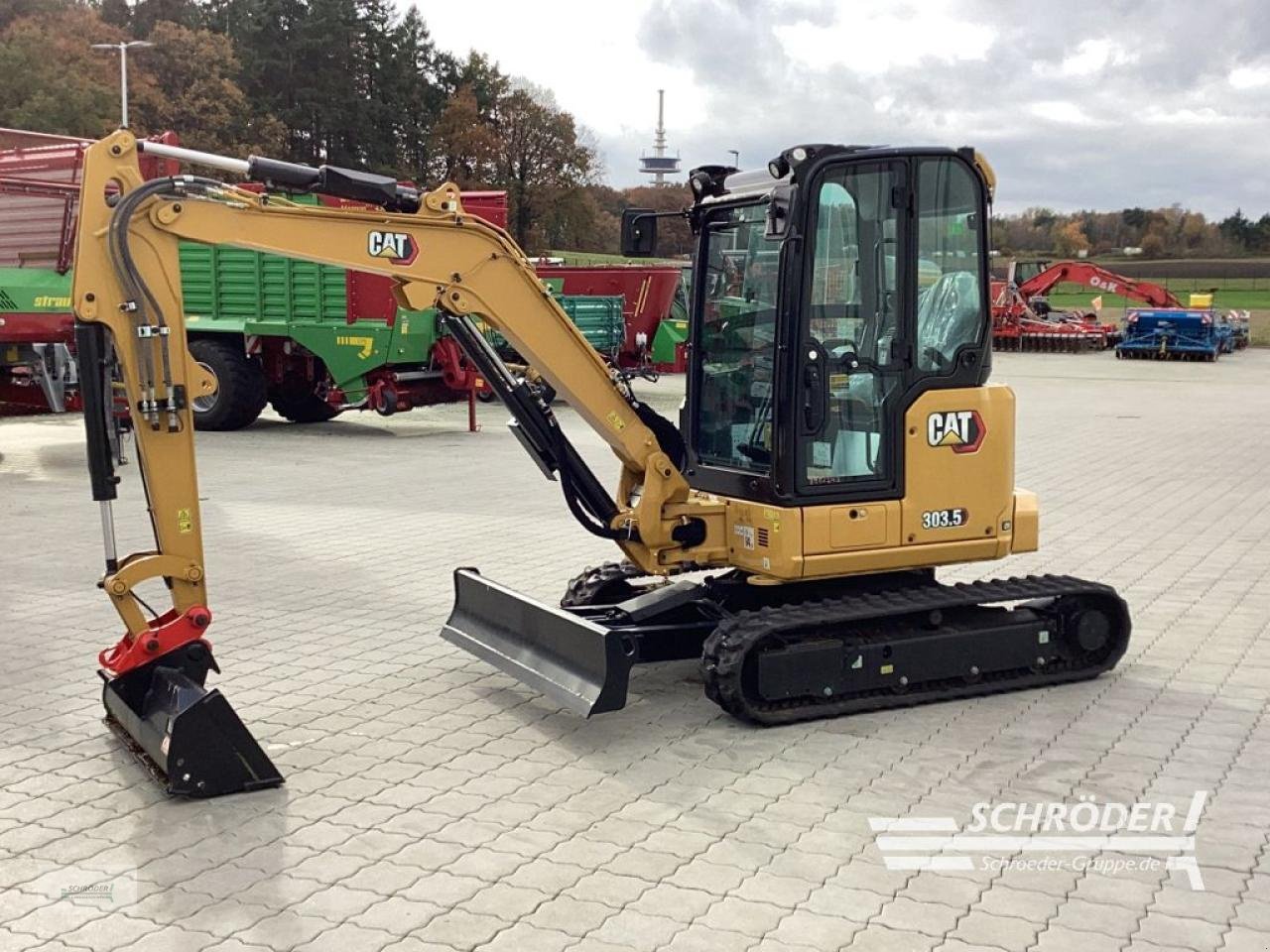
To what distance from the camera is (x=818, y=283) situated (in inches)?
235

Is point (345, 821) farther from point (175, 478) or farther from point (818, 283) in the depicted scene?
point (818, 283)

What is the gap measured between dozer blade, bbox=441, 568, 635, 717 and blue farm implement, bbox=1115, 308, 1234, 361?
31492 mm

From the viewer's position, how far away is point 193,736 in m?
5.02

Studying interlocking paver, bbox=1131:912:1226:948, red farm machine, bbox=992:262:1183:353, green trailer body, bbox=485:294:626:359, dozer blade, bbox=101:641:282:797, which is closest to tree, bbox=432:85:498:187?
red farm machine, bbox=992:262:1183:353

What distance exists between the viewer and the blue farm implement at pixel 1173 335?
3434 centimetres

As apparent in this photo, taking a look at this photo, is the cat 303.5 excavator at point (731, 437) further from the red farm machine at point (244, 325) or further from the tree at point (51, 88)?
the tree at point (51, 88)

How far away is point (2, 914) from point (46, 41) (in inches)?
1725

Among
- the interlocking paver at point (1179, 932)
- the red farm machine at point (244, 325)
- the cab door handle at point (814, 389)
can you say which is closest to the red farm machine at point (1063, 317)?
the red farm machine at point (244, 325)

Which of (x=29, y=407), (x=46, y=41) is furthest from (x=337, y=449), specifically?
(x=46, y=41)

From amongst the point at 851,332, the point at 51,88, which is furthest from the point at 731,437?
the point at 51,88

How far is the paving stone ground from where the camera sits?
13.4ft

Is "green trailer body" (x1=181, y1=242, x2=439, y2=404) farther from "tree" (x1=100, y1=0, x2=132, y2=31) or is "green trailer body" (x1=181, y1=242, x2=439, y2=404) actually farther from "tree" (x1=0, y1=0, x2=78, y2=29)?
"tree" (x1=100, y1=0, x2=132, y2=31)

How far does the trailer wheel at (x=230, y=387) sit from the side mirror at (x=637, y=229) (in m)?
11.4

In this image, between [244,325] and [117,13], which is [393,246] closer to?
[244,325]
